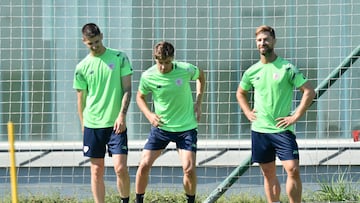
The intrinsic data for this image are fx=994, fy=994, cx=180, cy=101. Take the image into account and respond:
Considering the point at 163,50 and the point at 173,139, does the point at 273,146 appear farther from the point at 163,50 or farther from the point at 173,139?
the point at 163,50

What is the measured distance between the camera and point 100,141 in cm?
943

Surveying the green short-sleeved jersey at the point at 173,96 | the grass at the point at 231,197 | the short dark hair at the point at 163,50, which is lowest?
the grass at the point at 231,197

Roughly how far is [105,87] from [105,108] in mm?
199

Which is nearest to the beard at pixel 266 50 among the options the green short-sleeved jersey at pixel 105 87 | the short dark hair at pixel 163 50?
the short dark hair at pixel 163 50

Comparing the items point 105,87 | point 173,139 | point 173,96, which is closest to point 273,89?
point 173,96

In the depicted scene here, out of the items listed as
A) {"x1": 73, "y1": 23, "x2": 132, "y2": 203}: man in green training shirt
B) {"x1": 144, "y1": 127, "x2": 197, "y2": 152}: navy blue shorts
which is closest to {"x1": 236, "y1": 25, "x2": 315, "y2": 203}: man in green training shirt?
{"x1": 144, "y1": 127, "x2": 197, "y2": 152}: navy blue shorts

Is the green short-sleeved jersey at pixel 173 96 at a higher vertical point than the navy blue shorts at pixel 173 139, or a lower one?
higher

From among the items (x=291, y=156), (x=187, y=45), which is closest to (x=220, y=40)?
(x=187, y=45)

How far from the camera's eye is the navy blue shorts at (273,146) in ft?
29.6

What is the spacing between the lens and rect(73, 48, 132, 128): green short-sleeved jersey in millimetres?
9391

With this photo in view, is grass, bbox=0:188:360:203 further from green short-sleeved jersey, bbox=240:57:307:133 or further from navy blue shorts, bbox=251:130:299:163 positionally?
green short-sleeved jersey, bbox=240:57:307:133

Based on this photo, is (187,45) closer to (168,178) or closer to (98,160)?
(168,178)

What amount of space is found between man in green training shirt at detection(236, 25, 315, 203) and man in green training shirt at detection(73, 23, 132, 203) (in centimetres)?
122

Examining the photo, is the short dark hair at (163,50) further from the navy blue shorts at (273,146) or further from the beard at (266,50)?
the navy blue shorts at (273,146)
